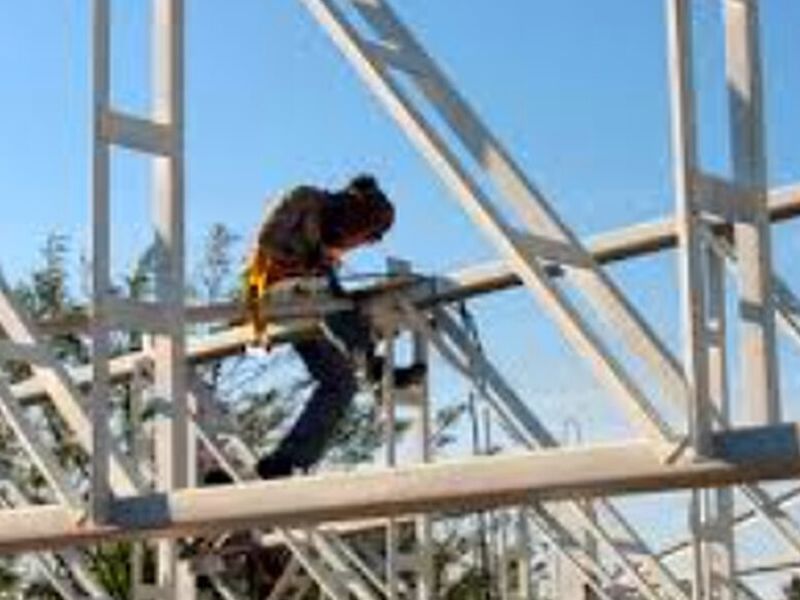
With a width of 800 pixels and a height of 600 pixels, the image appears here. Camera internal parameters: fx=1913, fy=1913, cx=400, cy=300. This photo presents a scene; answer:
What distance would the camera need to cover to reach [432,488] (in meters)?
5.16

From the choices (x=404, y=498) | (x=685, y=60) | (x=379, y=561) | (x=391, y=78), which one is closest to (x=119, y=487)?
(x=404, y=498)

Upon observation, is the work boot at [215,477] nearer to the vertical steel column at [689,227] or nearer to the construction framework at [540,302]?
the construction framework at [540,302]

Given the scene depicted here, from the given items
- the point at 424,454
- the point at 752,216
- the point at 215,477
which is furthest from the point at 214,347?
the point at 752,216

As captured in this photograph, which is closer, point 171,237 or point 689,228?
point 689,228

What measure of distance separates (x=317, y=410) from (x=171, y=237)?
7.66 feet

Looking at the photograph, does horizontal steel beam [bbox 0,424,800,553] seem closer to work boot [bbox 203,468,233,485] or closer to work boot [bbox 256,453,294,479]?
work boot [bbox 256,453,294,479]

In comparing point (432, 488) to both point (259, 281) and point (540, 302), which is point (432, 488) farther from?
point (259, 281)

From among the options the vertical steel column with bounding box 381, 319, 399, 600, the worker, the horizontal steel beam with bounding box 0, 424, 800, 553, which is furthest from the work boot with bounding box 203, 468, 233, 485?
the horizontal steel beam with bounding box 0, 424, 800, 553

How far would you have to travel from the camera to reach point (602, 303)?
17.3 ft

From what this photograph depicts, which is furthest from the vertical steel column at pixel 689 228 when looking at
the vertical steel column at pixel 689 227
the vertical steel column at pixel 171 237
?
the vertical steel column at pixel 171 237

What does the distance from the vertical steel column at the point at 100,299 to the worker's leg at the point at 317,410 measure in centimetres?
207

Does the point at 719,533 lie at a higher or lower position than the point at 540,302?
lower

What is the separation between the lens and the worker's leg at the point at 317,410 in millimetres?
7953

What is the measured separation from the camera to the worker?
7.99 m
